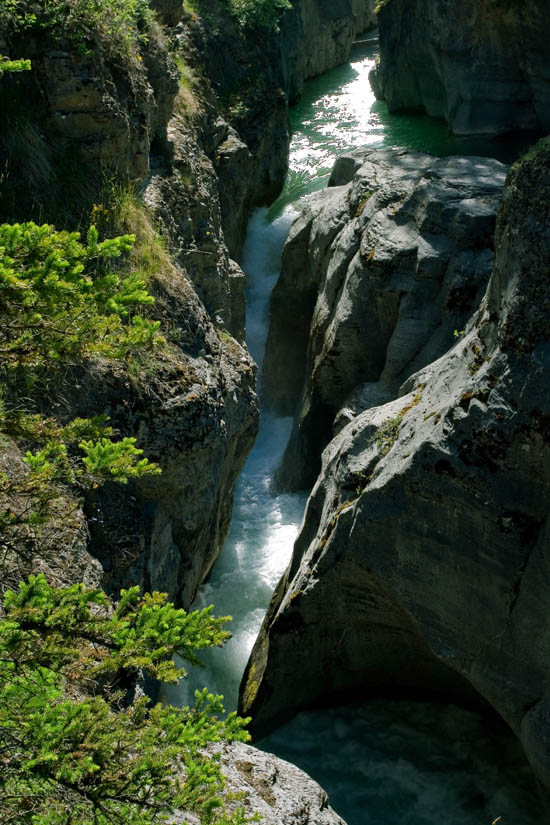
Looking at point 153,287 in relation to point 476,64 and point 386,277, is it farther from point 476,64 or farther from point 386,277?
point 476,64

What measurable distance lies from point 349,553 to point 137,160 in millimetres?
5642

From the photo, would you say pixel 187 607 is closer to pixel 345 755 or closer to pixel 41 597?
pixel 345 755

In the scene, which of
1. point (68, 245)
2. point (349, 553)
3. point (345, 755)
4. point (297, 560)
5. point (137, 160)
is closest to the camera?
point (68, 245)

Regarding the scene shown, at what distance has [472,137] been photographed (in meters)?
22.3

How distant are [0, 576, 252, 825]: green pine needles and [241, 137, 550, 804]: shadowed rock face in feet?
10.2

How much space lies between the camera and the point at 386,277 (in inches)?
424

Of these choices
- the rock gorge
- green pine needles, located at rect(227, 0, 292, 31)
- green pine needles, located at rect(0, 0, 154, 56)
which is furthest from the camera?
green pine needles, located at rect(227, 0, 292, 31)

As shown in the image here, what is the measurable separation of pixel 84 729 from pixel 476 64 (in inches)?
886

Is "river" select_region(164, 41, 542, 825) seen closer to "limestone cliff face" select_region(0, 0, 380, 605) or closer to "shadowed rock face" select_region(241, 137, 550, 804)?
"shadowed rock face" select_region(241, 137, 550, 804)

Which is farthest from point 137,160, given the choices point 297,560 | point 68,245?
point 68,245

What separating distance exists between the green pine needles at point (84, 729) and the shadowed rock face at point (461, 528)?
3116 mm

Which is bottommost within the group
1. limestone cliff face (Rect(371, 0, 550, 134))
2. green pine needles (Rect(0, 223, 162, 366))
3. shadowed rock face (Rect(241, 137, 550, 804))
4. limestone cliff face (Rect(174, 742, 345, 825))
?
limestone cliff face (Rect(174, 742, 345, 825))

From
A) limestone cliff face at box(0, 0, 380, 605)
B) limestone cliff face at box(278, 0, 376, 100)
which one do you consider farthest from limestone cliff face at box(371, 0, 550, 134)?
limestone cliff face at box(0, 0, 380, 605)

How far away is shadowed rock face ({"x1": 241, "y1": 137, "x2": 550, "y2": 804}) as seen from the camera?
610 cm
